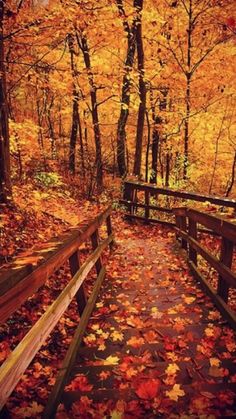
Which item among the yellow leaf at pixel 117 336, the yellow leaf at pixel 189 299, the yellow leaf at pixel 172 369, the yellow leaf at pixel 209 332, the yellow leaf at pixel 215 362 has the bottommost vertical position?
the yellow leaf at pixel 117 336

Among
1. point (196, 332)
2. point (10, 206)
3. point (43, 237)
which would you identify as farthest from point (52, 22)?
point (196, 332)

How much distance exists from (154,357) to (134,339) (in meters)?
0.49

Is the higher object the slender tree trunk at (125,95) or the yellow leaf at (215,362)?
the slender tree trunk at (125,95)

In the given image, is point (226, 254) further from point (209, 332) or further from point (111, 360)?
point (111, 360)

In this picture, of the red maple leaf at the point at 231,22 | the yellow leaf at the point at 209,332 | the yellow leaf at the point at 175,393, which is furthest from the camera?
the red maple leaf at the point at 231,22

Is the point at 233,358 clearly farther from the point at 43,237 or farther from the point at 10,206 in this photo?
the point at 10,206

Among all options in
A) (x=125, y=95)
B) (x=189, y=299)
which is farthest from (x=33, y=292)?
(x=125, y=95)

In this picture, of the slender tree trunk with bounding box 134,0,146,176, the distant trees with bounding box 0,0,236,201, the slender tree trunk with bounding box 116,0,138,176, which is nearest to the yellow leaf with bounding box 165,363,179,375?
the distant trees with bounding box 0,0,236,201

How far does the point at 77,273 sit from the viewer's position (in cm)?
413

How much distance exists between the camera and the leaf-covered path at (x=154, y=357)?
9.84 feet

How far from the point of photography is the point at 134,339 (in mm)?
4395

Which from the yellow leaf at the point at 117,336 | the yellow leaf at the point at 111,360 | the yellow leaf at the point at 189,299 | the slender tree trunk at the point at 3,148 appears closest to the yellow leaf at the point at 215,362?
the yellow leaf at the point at 111,360

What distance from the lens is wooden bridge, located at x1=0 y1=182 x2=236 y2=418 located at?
109 inches

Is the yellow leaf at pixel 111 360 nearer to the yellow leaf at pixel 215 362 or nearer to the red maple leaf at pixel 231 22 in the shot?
the yellow leaf at pixel 215 362
